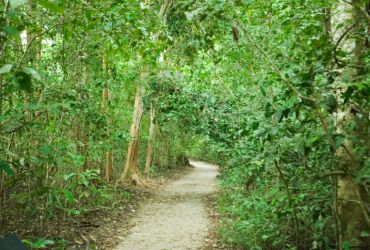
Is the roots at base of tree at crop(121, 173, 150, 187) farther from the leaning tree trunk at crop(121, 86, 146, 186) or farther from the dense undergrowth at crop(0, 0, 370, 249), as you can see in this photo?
the dense undergrowth at crop(0, 0, 370, 249)

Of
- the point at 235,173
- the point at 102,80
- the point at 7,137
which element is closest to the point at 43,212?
the point at 7,137

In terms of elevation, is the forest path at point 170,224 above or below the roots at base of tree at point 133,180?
below

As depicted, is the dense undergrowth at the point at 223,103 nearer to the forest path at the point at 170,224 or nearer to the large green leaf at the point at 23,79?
the large green leaf at the point at 23,79

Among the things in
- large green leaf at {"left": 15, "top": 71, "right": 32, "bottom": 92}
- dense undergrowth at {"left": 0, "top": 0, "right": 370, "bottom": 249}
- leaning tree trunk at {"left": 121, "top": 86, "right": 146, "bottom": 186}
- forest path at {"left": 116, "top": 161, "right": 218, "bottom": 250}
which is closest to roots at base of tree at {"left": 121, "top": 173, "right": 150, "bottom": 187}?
leaning tree trunk at {"left": 121, "top": 86, "right": 146, "bottom": 186}

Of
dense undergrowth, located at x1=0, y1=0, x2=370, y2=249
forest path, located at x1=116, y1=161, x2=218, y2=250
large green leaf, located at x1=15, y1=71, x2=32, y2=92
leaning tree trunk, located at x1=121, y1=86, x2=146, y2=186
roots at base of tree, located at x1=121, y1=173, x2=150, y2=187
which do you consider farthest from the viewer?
roots at base of tree, located at x1=121, y1=173, x2=150, y2=187

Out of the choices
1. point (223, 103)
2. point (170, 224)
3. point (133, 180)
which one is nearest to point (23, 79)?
point (170, 224)

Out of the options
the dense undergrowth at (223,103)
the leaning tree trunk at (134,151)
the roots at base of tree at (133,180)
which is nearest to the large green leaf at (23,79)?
the dense undergrowth at (223,103)

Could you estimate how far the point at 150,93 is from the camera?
Answer: 1273cm

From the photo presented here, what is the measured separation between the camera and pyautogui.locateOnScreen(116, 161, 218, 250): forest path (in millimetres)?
7312

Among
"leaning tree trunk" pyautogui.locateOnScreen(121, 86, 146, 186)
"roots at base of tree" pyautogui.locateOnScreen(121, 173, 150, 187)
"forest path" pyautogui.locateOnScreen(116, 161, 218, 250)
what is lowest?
"forest path" pyautogui.locateOnScreen(116, 161, 218, 250)

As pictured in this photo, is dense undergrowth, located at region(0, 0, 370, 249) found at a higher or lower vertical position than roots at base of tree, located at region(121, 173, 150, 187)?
higher

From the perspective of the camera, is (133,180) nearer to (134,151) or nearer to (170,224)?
(134,151)

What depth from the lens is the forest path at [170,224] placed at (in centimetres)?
731

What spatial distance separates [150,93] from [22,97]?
6.77 meters
